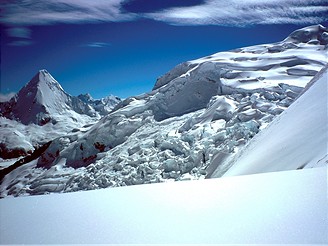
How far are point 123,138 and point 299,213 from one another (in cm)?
998

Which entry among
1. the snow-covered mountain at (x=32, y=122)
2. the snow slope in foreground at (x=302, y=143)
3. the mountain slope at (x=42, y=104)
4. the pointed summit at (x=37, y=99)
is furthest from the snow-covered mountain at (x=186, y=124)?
the snow-covered mountain at (x=32, y=122)

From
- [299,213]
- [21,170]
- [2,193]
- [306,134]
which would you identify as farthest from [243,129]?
[21,170]

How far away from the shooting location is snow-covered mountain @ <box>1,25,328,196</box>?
6.95m

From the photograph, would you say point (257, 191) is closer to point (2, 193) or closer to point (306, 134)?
point (306, 134)

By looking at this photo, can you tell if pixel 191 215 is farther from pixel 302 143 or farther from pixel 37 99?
pixel 37 99

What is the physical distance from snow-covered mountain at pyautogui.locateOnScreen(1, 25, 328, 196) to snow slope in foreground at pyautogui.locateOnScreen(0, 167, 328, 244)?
318cm

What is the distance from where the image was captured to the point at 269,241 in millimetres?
1201

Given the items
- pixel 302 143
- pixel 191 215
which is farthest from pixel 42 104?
pixel 191 215

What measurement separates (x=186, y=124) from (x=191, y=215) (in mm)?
7622

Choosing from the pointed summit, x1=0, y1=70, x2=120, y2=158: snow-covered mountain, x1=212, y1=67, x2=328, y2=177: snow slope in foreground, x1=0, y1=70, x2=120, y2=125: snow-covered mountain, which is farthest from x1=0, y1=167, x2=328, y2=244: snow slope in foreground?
x1=0, y1=70, x2=120, y2=125: snow-covered mountain

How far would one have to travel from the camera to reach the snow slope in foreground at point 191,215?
4.23ft

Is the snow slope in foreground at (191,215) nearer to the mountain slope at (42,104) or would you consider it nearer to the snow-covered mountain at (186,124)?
the snow-covered mountain at (186,124)

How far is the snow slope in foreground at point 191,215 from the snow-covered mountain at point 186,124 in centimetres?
318

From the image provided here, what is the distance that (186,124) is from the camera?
30.0 feet
